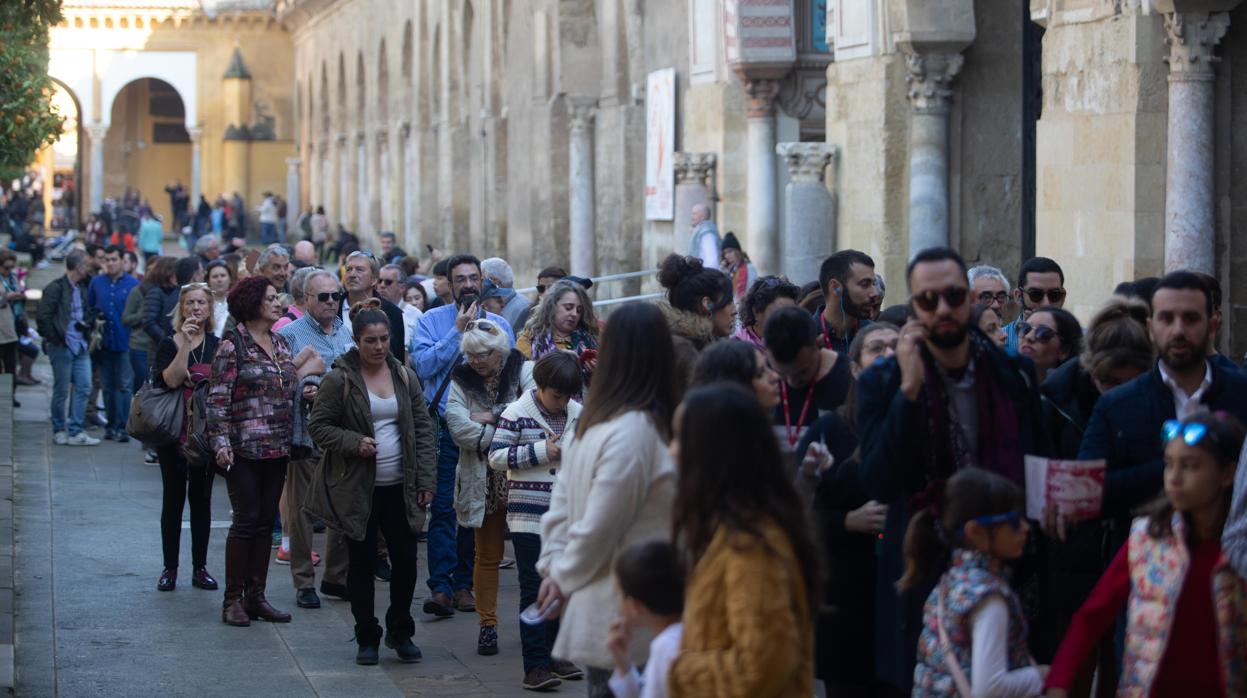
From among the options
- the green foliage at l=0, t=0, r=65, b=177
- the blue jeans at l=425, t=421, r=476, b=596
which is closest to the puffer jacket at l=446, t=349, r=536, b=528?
the blue jeans at l=425, t=421, r=476, b=596

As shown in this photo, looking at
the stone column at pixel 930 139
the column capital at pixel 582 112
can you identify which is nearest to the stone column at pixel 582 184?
the column capital at pixel 582 112

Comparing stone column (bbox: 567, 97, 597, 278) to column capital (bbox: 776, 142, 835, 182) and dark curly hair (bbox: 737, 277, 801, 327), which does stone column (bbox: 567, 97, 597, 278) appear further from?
dark curly hair (bbox: 737, 277, 801, 327)

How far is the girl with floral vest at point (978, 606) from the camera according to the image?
4.55 m

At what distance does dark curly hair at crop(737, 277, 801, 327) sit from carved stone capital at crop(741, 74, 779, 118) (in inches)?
369

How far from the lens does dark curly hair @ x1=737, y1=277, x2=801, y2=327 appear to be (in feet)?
25.3

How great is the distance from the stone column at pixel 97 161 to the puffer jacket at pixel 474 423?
52.8 metres

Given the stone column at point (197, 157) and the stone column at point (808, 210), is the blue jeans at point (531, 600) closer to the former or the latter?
the stone column at point (808, 210)

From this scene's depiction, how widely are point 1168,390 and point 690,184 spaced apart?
13.4m

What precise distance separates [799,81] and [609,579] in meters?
12.8

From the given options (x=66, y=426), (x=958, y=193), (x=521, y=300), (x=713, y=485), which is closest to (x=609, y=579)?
(x=713, y=485)

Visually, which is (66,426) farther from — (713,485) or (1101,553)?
(713,485)

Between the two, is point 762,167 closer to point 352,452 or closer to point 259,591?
point 259,591

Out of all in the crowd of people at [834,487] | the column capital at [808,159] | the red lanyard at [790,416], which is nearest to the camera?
the crowd of people at [834,487]

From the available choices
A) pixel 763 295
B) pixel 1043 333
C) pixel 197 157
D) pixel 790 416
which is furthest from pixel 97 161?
pixel 790 416
